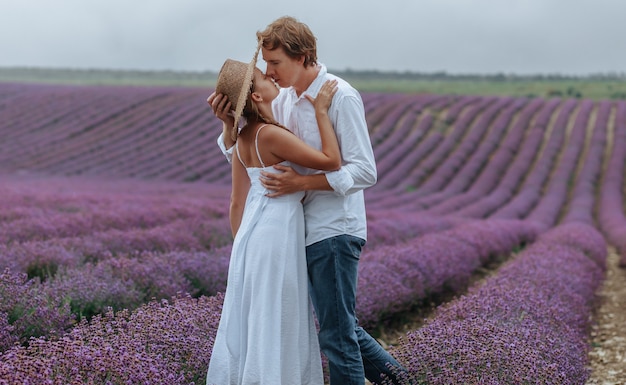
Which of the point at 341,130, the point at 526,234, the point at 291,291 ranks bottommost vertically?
the point at 526,234

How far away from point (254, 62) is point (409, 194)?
16939 mm

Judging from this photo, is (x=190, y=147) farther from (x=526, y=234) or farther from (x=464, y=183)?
(x=526, y=234)

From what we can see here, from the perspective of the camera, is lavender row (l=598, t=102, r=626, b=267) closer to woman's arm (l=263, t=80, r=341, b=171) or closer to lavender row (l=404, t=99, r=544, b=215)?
lavender row (l=404, t=99, r=544, b=215)

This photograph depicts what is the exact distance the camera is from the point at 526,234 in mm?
11781

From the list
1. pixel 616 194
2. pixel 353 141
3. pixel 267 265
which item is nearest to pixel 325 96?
pixel 353 141

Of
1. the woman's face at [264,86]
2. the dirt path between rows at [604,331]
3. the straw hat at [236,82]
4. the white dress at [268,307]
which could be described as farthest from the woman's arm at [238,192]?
the dirt path between rows at [604,331]

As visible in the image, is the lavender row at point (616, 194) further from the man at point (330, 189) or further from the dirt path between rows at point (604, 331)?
the man at point (330, 189)

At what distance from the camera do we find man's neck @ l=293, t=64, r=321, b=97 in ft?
9.63

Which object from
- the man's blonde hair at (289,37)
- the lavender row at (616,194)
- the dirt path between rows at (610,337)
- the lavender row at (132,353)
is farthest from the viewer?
the lavender row at (616,194)

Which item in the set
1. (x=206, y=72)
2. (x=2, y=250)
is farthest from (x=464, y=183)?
(x=206, y=72)

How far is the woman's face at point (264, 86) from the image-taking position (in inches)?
115

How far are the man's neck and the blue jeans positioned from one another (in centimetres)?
A: 66

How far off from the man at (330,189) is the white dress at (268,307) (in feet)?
0.22

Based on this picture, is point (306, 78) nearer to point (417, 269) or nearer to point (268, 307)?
point (268, 307)
